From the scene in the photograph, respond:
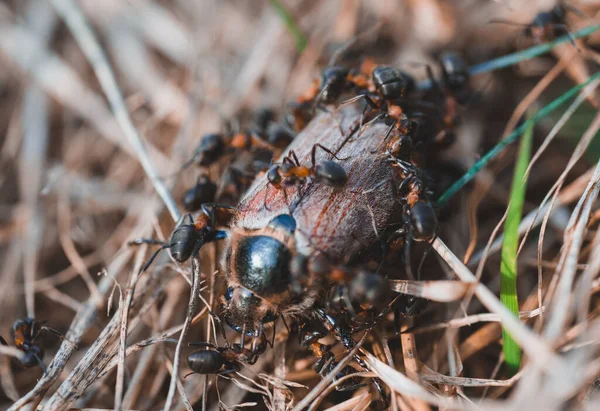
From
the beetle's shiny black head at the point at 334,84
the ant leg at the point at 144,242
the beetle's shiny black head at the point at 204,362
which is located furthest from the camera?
the beetle's shiny black head at the point at 334,84

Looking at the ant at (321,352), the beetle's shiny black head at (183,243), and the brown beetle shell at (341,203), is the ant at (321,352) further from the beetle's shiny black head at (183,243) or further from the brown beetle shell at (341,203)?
the beetle's shiny black head at (183,243)

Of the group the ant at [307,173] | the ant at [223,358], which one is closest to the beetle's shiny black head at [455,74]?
the ant at [307,173]

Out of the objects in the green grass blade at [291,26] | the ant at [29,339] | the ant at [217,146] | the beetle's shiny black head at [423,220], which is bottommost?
the beetle's shiny black head at [423,220]

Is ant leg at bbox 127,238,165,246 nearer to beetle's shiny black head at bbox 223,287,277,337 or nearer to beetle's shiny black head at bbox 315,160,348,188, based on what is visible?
beetle's shiny black head at bbox 223,287,277,337

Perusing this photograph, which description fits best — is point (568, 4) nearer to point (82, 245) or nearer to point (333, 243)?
point (333, 243)

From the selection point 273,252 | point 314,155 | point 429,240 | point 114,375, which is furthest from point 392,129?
point 114,375

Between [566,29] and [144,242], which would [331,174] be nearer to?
[144,242]

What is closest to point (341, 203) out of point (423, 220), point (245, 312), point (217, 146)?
point (423, 220)
